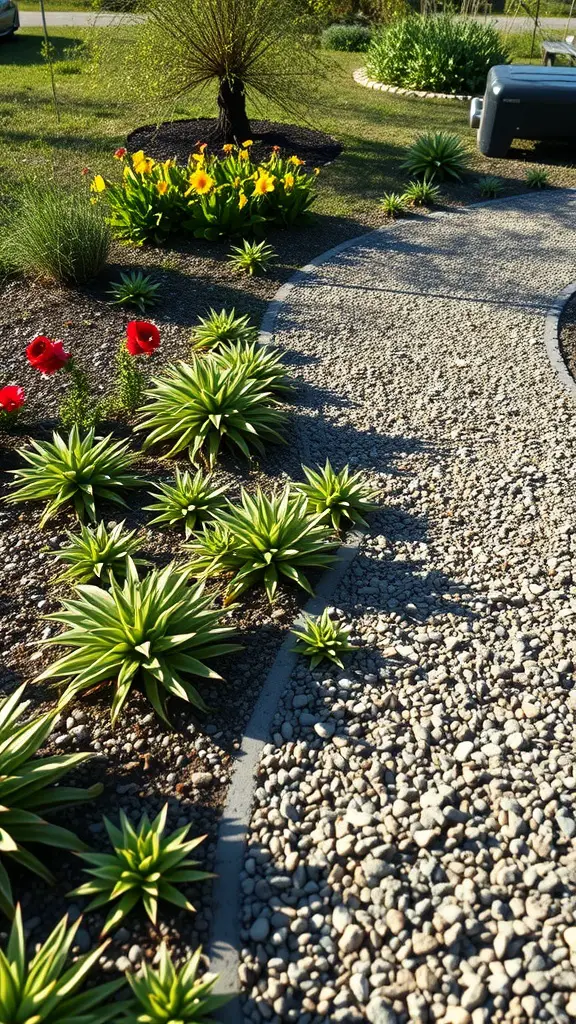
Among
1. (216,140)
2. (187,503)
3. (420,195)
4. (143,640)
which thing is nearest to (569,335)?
(420,195)

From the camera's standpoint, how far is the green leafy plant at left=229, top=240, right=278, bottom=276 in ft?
23.5

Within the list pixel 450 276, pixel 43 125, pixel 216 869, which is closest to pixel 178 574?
pixel 216 869

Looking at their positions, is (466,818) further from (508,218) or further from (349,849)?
(508,218)

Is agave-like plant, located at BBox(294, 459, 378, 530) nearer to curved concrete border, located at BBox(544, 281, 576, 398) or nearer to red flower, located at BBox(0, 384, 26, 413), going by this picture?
red flower, located at BBox(0, 384, 26, 413)

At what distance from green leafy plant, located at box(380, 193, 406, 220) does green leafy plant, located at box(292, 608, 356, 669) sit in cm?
650

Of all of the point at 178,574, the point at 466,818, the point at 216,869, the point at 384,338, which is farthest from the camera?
the point at 384,338

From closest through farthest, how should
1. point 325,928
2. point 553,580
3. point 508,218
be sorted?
point 325,928
point 553,580
point 508,218

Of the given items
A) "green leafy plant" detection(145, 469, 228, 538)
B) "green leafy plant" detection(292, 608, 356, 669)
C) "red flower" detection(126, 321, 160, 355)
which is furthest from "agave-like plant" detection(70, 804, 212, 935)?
"red flower" detection(126, 321, 160, 355)

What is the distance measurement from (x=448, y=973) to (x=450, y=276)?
629cm

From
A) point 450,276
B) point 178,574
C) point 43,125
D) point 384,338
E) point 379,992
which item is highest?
point 43,125

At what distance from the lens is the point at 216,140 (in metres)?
10.3

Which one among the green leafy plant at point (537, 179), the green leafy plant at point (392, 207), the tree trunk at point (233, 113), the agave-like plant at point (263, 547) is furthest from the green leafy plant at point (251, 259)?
the green leafy plant at point (537, 179)

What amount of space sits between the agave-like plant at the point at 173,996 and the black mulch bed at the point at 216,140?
363 inches

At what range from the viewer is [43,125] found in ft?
36.9
